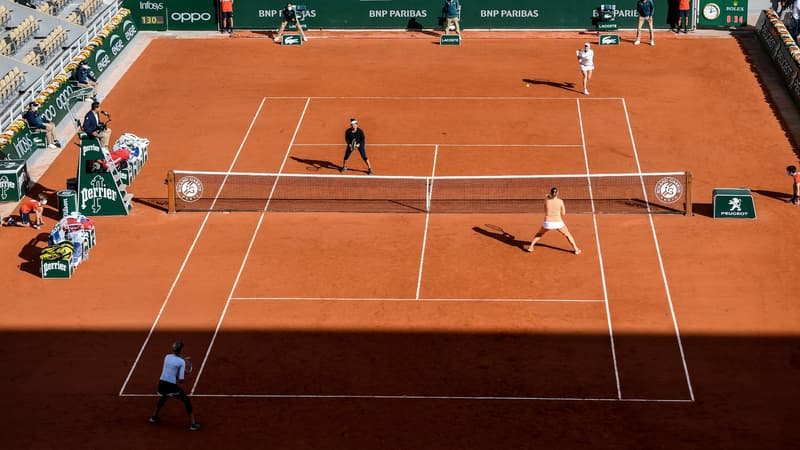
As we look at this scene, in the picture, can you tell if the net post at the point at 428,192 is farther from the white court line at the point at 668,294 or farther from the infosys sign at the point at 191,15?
the infosys sign at the point at 191,15

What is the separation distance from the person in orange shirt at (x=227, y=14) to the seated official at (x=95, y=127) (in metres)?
15.7

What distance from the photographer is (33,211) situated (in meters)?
39.5

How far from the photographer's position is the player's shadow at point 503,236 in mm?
37344

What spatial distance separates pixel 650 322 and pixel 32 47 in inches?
1178

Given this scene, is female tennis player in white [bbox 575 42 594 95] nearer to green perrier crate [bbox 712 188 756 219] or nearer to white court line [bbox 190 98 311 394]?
white court line [bbox 190 98 311 394]

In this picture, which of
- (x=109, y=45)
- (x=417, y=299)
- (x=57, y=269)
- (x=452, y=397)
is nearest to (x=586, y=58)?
(x=417, y=299)

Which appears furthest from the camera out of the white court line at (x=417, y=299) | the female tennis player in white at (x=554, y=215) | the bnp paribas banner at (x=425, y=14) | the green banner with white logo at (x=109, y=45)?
the bnp paribas banner at (x=425, y=14)

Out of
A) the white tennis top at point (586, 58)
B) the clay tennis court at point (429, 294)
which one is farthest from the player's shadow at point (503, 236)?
the white tennis top at point (586, 58)

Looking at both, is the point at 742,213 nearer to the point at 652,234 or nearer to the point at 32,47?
the point at 652,234

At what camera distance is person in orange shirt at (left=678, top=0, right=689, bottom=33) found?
56031 mm

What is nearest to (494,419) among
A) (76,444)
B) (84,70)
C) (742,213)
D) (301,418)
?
(301,418)

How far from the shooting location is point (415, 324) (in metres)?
33.1

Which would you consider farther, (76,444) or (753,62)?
(753,62)

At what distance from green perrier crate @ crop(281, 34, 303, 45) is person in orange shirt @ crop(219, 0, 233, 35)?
9.30ft
